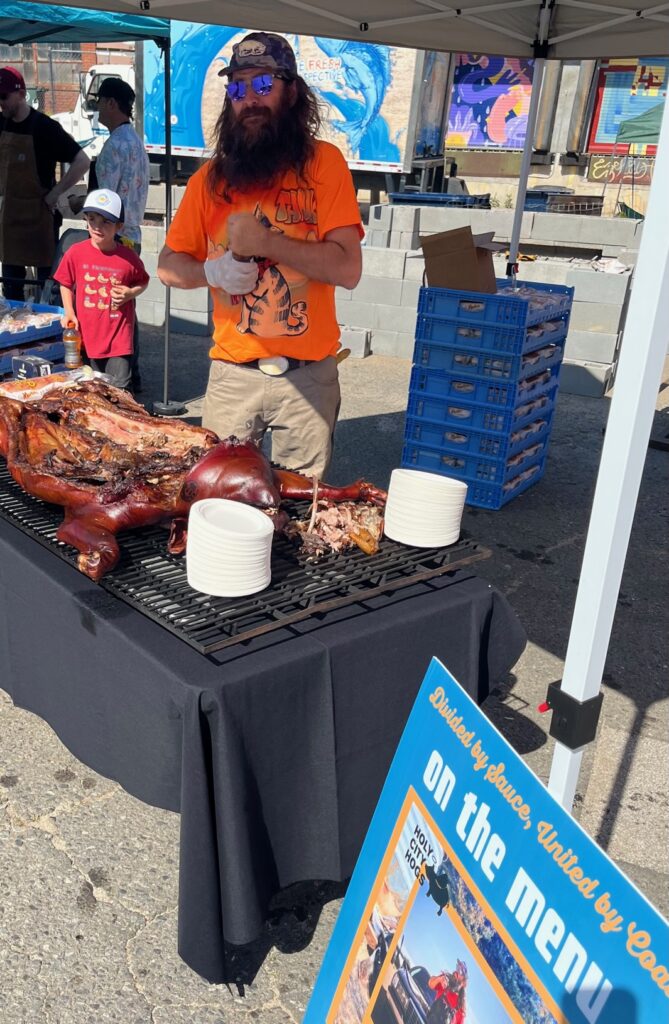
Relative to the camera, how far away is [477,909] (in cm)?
155

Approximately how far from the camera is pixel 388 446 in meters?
7.32

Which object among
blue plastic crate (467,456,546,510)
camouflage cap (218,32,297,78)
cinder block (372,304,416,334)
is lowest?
blue plastic crate (467,456,546,510)

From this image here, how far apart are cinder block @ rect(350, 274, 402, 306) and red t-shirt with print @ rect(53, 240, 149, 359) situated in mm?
4413

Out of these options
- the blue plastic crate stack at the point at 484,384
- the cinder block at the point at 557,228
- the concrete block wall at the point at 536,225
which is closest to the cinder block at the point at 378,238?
the concrete block wall at the point at 536,225

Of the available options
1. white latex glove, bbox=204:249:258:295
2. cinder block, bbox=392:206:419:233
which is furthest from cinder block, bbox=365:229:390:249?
white latex glove, bbox=204:249:258:295

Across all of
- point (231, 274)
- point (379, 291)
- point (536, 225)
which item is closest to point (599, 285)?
point (379, 291)

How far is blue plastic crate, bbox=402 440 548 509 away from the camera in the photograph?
241 inches

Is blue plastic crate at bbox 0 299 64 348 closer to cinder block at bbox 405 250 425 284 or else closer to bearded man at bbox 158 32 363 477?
bearded man at bbox 158 32 363 477

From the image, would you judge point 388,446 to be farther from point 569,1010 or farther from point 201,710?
point 569,1010

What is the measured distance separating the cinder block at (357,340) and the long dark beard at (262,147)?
6.54 meters

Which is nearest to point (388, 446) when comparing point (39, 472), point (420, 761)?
point (39, 472)

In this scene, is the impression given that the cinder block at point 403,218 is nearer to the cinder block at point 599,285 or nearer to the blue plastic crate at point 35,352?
the cinder block at point 599,285

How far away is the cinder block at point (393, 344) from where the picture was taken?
1003cm

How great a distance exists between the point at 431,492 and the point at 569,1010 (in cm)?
162
